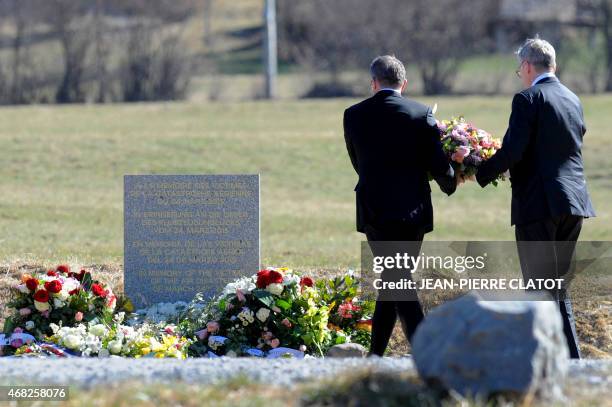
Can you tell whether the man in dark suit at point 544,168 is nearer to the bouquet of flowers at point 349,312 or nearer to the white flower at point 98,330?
the bouquet of flowers at point 349,312

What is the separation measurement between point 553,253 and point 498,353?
1984mm

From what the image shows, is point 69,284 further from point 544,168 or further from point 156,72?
point 156,72

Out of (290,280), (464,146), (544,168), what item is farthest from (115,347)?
(544,168)

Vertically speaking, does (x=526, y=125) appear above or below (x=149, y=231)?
above

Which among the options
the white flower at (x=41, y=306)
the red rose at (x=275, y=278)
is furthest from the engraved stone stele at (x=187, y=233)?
the white flower at (x=41, y=306)

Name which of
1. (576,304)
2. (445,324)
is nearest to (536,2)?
(576,304)

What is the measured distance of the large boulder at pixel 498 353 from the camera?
4520mm

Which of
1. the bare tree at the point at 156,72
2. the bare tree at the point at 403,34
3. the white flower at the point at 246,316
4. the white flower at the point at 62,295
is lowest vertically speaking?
the white flower at the point at 246,316

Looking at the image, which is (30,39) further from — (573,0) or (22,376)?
(22,376)

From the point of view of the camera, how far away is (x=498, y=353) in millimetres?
4531

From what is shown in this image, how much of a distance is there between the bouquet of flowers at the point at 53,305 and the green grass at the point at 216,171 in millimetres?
2419

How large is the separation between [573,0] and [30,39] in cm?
2182

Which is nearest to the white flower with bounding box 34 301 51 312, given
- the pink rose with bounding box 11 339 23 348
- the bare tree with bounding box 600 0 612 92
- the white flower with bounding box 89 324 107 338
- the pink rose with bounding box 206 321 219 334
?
the pink rose with bounding box 11 339 23 348

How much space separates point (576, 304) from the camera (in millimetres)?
8578
